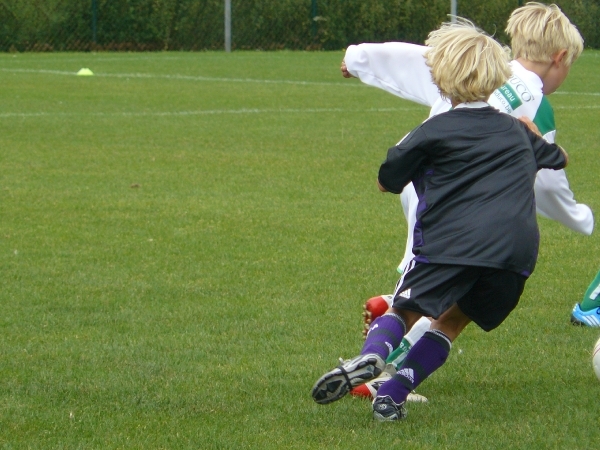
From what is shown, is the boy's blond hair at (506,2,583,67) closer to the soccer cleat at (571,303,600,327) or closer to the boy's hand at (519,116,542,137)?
the boy's hand at (519,116,542,137)

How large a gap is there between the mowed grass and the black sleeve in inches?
32.8

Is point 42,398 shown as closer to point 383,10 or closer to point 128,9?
point 128,9

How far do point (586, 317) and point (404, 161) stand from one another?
198cm

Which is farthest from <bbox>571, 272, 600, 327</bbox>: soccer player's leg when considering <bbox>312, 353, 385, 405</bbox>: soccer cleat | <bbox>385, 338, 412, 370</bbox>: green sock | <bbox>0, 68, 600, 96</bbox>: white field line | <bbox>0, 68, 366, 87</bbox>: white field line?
<bbox>0, 68, 366, 87</bbox>: white field line

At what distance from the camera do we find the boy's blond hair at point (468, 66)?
3.71 metres

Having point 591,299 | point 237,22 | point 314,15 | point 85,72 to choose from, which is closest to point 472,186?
point 591,299

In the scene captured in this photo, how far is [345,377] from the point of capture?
359cm

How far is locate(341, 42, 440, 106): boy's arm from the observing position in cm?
455

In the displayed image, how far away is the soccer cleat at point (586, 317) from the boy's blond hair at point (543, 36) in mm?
1398

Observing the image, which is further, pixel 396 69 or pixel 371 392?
pixel 396 69

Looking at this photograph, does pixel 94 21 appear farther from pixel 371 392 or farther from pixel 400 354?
pixel 371 392

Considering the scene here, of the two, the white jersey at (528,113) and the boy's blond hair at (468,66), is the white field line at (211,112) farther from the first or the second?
the boy's blond hair at (468,66)

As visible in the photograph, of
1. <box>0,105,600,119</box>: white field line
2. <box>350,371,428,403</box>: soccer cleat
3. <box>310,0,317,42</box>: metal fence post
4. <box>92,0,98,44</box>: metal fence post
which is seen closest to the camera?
<box>350,371,428,403</box>: soccer cleat

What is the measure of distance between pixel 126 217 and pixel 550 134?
14.0 feet
